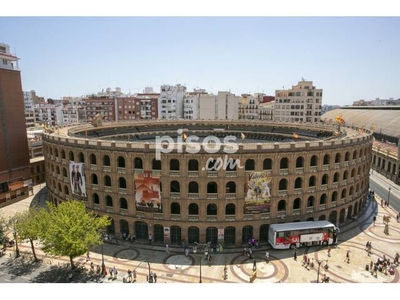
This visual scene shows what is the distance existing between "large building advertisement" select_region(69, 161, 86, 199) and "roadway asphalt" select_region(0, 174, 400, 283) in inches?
425

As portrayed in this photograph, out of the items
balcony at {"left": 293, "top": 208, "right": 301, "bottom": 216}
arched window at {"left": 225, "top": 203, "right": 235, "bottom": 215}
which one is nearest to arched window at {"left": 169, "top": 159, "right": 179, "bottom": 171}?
arched window at {"left": 225, "top": 203, "right": 235, "bottom": 215}

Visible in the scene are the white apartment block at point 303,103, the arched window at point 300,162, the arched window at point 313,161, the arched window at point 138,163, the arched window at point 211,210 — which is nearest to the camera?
the arched window at point 211,210

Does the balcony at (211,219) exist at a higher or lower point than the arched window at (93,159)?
lower

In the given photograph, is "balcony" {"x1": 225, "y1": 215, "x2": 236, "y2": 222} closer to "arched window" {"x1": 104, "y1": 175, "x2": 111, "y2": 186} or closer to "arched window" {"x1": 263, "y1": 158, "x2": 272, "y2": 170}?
"arched window" {"x1": 263, "y1": 158, "x2": 272, "y2": 170}

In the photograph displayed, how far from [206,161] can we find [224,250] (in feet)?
48.1

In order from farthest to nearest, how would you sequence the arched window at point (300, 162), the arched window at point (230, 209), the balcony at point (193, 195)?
the arched window at point (300, 162)
the arched window at point (230, 209)
the balcony at point (193, 195)

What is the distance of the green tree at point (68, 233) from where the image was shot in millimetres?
38406

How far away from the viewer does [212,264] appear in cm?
4431

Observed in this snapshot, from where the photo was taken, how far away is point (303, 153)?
162 feet

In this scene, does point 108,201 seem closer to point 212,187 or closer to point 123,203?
point 123,203

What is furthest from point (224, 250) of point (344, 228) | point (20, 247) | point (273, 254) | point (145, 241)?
point (20, 247)

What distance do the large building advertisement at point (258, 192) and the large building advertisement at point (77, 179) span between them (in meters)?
28.4

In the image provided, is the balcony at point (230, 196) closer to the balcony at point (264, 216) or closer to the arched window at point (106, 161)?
the balcony at point (264, 216)

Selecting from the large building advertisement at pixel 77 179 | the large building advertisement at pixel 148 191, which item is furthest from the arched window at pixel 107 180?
the large building advertisement at pixel 148 191
